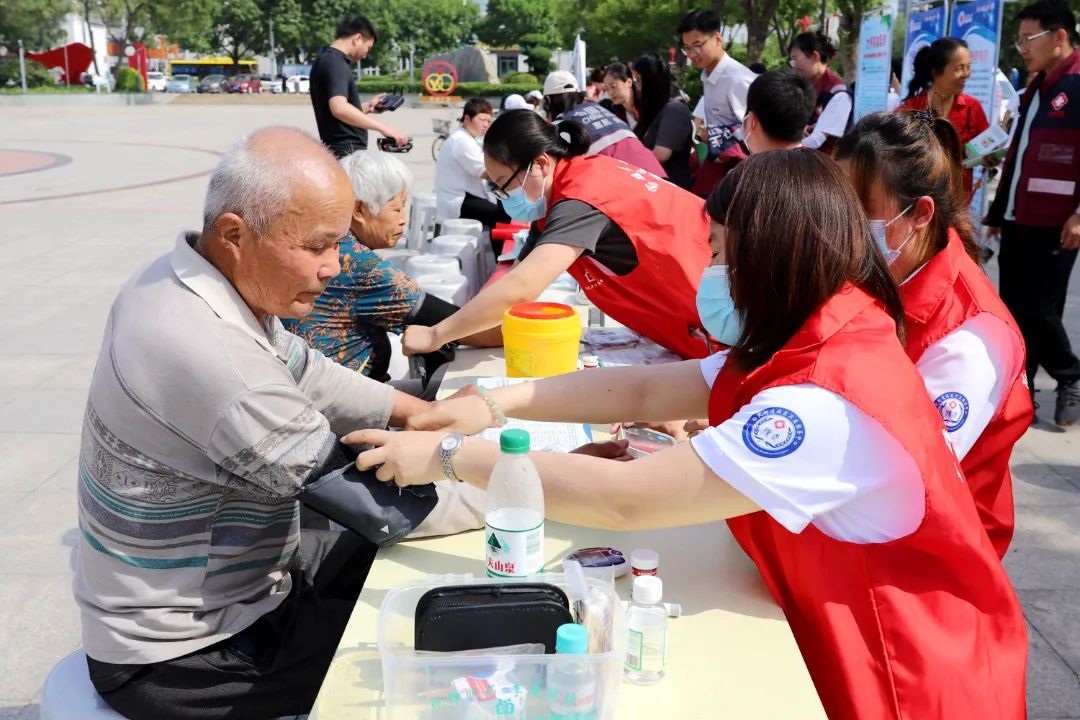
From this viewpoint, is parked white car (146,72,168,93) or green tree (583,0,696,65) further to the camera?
parked white car (146,72,168,93)

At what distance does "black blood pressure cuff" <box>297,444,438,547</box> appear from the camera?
156 centimetres

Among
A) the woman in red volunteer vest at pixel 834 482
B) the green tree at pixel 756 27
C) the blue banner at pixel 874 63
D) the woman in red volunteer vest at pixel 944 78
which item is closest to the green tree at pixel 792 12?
the green tree at pixel 756 27

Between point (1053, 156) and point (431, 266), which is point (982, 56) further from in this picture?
point (431, 266)

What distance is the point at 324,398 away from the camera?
1.95m

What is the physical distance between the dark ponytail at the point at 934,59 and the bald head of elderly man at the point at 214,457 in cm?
472

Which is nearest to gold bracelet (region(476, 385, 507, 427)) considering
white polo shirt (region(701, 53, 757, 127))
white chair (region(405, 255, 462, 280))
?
white chair (region(405, 255, 462, 280))

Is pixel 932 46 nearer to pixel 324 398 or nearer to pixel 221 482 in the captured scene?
pixel 324 398

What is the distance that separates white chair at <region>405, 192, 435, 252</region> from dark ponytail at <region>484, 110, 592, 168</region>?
4786 millimetres

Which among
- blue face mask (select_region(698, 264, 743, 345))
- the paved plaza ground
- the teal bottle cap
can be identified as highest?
blue face mask (select_region(698, 264, 743, 345))

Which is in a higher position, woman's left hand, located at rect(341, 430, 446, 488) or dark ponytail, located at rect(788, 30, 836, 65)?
dark ponytail, located at rect(788, 30, 836, 65)

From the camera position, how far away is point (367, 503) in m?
1.59

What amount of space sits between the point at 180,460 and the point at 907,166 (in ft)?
5.32

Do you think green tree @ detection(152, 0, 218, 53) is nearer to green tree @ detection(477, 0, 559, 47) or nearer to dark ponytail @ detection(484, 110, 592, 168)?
green tree @ detection(477, 0, 559, 47)

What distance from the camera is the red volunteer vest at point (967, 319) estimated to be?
1.84 metres
